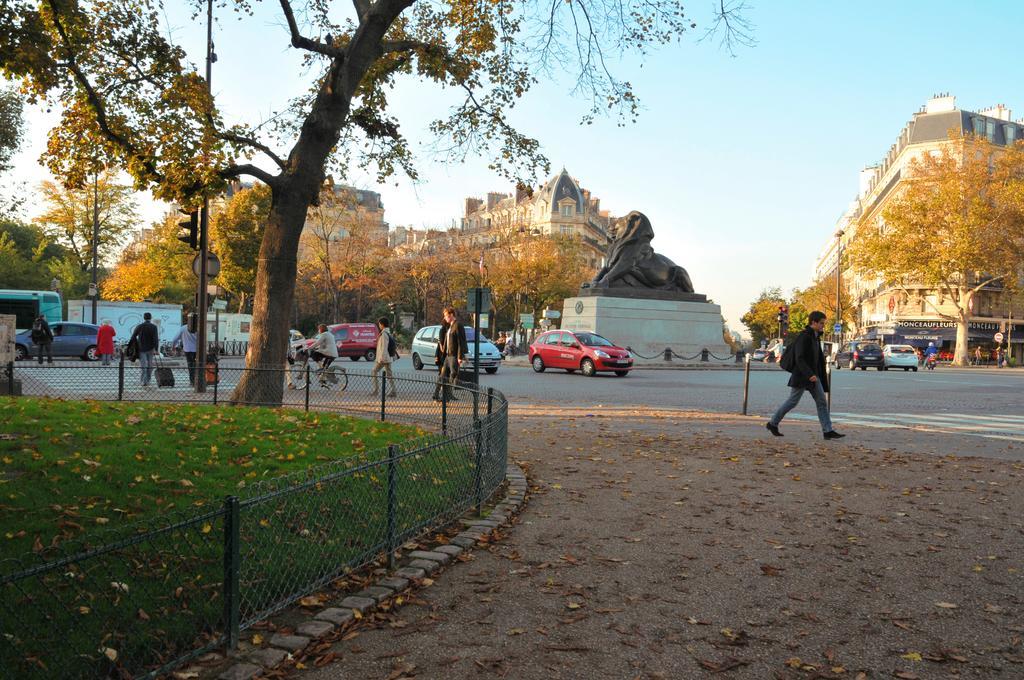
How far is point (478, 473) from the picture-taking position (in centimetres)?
675

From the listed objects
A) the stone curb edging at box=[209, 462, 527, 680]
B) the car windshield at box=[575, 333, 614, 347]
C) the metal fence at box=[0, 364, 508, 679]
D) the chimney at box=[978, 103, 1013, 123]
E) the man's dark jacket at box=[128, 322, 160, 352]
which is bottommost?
the stone curb edging at box=[209, 462, 527, 680]

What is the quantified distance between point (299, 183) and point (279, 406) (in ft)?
11.3

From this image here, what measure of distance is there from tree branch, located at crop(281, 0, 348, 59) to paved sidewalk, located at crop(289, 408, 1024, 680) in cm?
756

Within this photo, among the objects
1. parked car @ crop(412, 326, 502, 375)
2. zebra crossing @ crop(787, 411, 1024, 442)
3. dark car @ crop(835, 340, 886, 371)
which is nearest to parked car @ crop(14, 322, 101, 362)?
parked car @ crop(412, 326, 502, 375)

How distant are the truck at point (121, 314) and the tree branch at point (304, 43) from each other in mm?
30753

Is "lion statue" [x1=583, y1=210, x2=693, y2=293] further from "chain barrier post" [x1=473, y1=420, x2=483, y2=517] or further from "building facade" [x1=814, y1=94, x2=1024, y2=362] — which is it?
"chain barrier post" [x1=473, y1=420, x2=483, y2=517]

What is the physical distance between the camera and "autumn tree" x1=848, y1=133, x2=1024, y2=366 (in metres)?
57.3

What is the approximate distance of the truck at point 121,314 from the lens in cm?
4141

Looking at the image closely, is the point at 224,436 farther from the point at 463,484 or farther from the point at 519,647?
the point at 519,647

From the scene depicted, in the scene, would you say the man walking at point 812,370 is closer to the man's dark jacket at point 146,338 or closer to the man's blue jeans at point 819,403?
the man's blue jeans at point 819,403

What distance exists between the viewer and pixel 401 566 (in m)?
5.32

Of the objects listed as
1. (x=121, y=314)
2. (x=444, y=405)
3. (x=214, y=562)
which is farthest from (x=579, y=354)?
(x=121, y=314)

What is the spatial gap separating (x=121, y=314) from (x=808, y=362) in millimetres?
37821

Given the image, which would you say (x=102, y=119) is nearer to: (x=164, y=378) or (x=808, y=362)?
(x=164, y=378)
